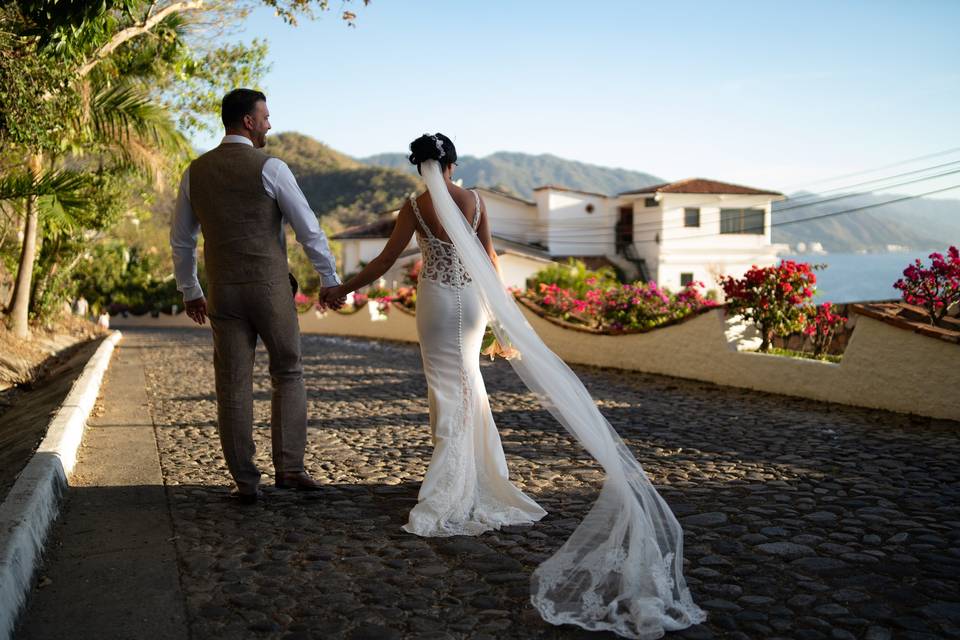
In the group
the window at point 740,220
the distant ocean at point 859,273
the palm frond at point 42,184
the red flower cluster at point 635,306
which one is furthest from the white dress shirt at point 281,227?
the distant ocean at point 859,273

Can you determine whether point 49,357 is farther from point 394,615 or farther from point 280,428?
point 394,615

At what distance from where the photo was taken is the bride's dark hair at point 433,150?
15.9 ft

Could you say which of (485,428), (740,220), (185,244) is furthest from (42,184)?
(740,220)

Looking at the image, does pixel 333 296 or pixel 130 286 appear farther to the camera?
pixel 130 286

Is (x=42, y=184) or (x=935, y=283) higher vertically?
(x=42, y=184)

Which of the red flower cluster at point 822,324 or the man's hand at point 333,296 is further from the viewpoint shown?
the red flower cluster at point 822,324

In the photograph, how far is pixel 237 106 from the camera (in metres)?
4.87

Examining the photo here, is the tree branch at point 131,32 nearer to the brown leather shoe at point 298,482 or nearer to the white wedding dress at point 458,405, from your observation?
the brown leather shoe at point 298,482

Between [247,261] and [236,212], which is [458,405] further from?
[236,212]

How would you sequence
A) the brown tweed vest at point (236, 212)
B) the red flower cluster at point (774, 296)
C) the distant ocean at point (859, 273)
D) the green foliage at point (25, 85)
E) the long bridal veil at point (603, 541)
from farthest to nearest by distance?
1. the distant ocean at point (859, 273)
2. the red flower cluster at point (774, 296)
3. the green foliage at point (25, 85)
4. the brown tweed vest at point (236, 212)
5. the long bridal veil at point (603, 541)

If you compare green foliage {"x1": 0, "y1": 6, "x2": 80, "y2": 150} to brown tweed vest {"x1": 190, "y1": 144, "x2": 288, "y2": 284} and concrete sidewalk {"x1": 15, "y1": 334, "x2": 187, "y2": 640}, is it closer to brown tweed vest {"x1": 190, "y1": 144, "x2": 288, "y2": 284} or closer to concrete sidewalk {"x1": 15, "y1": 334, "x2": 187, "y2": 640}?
concrete sidewalk {"x1": 15, "y1": 334, "x2": 187, "y2": 640}

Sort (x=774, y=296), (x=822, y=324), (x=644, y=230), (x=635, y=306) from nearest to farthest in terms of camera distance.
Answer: (x=774, y=296)
(x=822, y=324)
(x=635, y=306)
(x=644, y=230)

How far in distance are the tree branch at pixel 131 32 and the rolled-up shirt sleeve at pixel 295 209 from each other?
26.7 ft

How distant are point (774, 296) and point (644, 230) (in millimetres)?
40225
